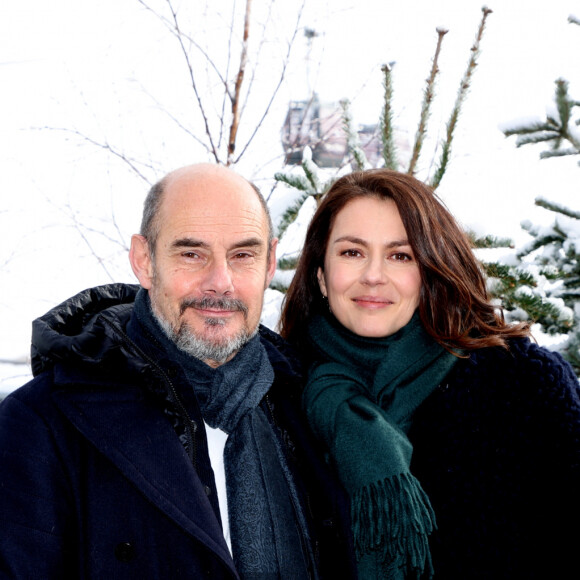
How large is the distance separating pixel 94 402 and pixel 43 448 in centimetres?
19

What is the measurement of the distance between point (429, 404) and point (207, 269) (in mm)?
998

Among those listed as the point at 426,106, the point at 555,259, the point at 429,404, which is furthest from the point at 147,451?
the point at 555,259

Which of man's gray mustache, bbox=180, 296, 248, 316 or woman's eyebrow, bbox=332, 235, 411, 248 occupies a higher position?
woman's eyebrow, bbox=332, 235, 411, 248

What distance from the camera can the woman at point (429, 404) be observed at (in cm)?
199

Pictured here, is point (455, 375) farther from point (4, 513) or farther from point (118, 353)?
point (4, 513)

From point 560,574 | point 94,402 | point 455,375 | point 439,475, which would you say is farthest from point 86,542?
point 560,574

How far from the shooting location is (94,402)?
1.75m

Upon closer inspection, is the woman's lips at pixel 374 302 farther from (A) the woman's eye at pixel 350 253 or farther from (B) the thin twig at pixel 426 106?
(B) the thin twig at pixel 426 106

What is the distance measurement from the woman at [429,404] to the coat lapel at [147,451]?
2.05ft

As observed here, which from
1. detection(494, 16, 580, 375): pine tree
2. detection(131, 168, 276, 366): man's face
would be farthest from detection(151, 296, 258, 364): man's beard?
detection(494, 16, 580, 375): pine tree

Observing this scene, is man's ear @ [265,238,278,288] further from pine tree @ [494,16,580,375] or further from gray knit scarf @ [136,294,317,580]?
pine tree @ [494,16,580,375]

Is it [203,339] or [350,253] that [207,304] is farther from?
[350,253]

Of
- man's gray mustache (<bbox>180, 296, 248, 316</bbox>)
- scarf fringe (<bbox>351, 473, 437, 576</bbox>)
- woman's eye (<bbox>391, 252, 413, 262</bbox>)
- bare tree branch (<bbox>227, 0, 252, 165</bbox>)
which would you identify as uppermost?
bare tree branch (<bbox>227, 0, 252, 165</bbox>)

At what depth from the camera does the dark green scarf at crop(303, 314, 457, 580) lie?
1.98 m
